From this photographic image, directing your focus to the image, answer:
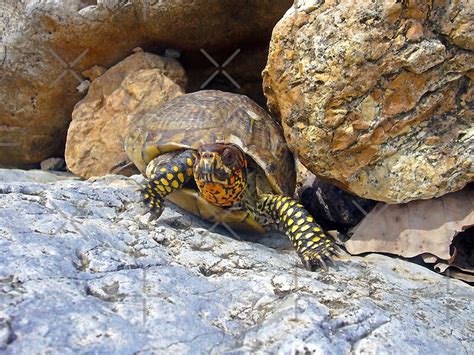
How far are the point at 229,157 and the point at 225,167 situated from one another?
0.19ft

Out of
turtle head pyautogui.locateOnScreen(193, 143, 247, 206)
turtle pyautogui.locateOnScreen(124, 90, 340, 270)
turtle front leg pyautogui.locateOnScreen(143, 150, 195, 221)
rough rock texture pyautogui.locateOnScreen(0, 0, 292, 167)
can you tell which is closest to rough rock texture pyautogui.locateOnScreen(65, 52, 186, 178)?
rough rock texture pyautogui.locateOnScreen(0, 0, 292, 167)

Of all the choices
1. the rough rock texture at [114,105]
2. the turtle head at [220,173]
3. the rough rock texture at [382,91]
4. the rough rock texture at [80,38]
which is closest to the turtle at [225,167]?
the turtle head at [220,173]

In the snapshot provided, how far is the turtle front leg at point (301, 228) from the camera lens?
6.61 ft

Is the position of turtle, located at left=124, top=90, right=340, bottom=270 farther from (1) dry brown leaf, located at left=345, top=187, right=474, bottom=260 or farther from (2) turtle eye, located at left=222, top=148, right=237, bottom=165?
(1) dry brown leaf, located at left=345, top=187, right=474, bottom=260

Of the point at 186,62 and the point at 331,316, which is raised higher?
the point at 186,62

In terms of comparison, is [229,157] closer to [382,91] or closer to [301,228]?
[301,228]

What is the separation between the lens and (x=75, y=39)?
11.0ft

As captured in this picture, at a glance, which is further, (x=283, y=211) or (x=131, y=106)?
(x=131, y=106)

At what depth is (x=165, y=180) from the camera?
2332 millimetres

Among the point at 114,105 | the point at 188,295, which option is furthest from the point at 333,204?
the point at 114,105

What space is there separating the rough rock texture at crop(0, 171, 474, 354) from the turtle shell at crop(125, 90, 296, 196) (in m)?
0.64

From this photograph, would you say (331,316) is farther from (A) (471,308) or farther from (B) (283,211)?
(B) (283,211)

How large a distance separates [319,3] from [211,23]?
61.4 inches

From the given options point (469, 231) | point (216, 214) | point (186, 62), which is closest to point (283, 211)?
point (216, 214)
